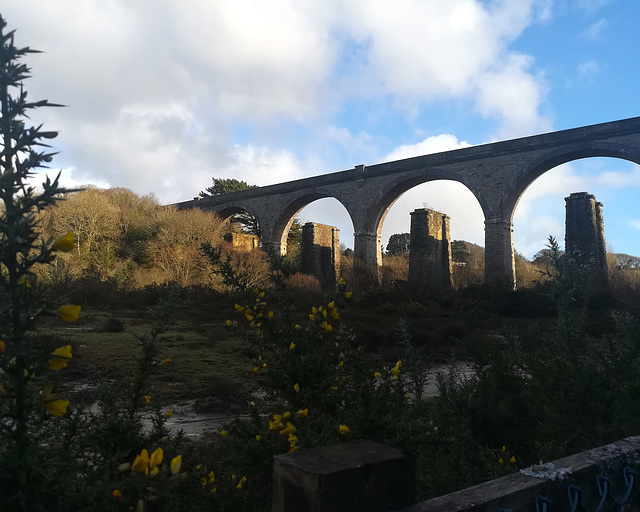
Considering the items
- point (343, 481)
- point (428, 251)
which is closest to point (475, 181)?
point (428, 251)

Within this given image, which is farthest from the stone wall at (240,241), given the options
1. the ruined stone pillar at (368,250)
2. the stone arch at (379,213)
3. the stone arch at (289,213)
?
the stone arch at (379,213)

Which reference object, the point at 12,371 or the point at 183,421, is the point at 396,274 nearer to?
the point at 183,421

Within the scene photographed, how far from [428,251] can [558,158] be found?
682cm

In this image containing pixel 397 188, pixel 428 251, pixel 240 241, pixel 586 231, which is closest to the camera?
pixel 586 231

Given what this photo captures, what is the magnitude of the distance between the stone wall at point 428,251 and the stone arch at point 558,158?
10.6ft

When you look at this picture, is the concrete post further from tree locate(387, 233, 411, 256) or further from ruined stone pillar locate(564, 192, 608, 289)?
tree locate(387, 233, 411, 256)

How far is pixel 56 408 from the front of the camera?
1.13 m

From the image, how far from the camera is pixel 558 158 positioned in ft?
66.6

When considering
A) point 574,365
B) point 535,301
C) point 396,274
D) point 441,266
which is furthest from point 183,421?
point 396,274

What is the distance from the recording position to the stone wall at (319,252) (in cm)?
2592

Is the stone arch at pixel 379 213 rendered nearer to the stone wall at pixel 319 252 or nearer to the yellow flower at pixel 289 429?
the stone wall at pixel 319 252

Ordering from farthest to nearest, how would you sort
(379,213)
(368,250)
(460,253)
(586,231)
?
(460,253)
(368,250)
(379,213)
(586,231)

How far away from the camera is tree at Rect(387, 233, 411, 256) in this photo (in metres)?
45.7

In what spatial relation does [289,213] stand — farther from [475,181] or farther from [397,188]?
[475,181]
